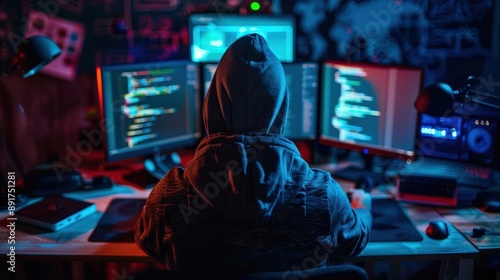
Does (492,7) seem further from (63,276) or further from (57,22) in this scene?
(63,276)

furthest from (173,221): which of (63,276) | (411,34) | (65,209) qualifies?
(411,34)

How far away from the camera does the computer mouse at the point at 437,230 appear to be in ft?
5.49

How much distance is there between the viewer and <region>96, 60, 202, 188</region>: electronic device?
2014 millimetres

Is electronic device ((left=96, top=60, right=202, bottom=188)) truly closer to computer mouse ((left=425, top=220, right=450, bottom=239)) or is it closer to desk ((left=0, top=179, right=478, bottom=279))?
desk ((left=0, top=179, right=478, bottom=279))

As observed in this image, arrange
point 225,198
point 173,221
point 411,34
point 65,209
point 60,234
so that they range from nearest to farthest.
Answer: point 225,198 < point 173,221 < point 60,234 < point 65,209 < point 411,34

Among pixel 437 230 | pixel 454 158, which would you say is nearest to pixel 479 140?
pixel 454 158

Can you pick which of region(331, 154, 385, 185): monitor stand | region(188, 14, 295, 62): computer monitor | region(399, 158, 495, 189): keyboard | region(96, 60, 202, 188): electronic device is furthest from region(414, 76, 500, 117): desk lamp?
region(96, 60, 202, 188): electronic device

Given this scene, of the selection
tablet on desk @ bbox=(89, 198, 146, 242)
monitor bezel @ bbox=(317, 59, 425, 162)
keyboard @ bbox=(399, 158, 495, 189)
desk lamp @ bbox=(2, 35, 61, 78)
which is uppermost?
desk lamp @ bbox=(2, 35, 61, 78)

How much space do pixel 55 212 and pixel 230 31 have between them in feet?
3.39

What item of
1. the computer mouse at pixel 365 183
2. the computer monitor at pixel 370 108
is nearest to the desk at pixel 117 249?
the computer mouse at pixel 365 183

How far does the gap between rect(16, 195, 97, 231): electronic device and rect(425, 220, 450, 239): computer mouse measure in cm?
113

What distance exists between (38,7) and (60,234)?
3.69ft

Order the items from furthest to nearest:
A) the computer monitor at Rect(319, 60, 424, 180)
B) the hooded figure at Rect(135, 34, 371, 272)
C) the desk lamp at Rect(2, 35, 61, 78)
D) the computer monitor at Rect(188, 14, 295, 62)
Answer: the computer monitor at Rect(188, 14, 295, 62) → the computer monitor at Rect(319, 60, 424, 180) → the desk lamp at Rect(2, 35, 61, 78) → the hooded figure at Rect(135, 34, 371, 272)

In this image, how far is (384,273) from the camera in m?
2.46
